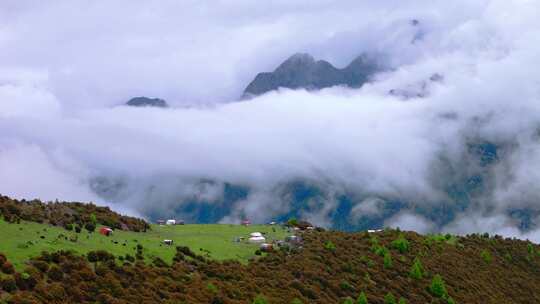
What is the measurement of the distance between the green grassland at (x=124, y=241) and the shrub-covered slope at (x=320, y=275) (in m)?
2.10

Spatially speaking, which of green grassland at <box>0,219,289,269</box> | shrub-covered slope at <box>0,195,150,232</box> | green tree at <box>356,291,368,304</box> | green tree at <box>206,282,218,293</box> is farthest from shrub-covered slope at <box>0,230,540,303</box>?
shrub-covered slope at <box>0,195,150,232</box>

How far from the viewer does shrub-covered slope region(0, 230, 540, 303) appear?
1927 inches

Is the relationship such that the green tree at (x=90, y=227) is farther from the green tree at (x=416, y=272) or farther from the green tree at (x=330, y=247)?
the green tree at (x=416, y=272)

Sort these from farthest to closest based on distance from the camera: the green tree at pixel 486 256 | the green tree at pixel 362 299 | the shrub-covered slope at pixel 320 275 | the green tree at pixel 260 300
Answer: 1. the green tree at pixel 486 256
2. the green tree at pixel 362 299
3. the green tree at pixel 260 300
4. the shrub-covered slope at pixel 320 275

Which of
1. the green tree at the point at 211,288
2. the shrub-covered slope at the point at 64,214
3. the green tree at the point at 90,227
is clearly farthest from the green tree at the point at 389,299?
the green tree at the point at 90,227

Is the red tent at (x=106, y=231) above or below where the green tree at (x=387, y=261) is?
above

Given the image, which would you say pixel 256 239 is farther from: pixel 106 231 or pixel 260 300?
pixel 260 300

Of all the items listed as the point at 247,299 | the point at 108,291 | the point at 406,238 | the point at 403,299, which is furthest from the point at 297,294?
the point at 406,238

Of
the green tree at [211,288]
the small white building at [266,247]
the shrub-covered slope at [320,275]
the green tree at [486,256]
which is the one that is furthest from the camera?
the green tree at [486,256]

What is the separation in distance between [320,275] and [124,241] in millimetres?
22546

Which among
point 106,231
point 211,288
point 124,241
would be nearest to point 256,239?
point 124,241

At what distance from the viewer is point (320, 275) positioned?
72.7 meters

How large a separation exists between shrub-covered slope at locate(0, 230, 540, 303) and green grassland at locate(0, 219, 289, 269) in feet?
6.91

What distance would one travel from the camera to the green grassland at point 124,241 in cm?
5388
